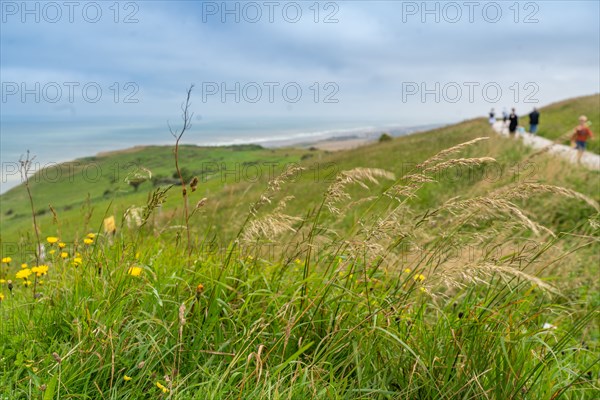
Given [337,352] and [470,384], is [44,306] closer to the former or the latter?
[337,352]

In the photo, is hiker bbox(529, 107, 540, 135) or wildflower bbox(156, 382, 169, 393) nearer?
wildflower bbox(156, 382, 169, 393)

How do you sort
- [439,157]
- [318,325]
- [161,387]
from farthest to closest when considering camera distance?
1. [318,325]
2. [439,157]
3. [161,387]

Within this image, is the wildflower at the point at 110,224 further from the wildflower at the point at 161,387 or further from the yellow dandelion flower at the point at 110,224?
the wildflower at the point at 161,387

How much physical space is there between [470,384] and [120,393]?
183 centimetres

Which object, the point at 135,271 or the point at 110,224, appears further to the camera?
the point at 110,224

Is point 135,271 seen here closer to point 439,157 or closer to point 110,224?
point 110,224

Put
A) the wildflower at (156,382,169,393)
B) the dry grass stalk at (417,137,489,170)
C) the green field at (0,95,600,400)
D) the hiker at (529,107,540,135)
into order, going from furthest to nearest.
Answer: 1. the hiker at (529,107,540,135)
2. the dry grass stalk at (417,137,489,170)
3. the green field at (0,95,600,400)
4. the wildflower at (156,382,169,393)

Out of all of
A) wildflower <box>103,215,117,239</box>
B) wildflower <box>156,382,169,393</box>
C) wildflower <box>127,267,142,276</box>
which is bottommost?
wildflower <box>156,382,169,393</box>

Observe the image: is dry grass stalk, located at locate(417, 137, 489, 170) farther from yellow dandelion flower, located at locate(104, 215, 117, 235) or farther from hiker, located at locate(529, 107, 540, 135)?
hiker, located at locate(529, 107, 540, 135)

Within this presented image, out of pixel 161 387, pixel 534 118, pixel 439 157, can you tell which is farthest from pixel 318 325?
pixel 534 118

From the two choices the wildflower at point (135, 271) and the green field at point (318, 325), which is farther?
the wildflower at point (135, 271)

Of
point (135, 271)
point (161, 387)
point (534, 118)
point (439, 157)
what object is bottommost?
point (161, 387)

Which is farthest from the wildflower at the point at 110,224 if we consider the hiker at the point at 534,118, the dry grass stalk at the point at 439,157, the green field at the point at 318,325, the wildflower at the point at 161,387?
the hiker at the point at 534,118

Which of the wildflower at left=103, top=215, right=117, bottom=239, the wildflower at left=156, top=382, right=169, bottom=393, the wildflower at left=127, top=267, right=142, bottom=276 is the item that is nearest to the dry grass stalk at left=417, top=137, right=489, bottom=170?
the wildflower at left=156, top=382, right=169, bottom=393
